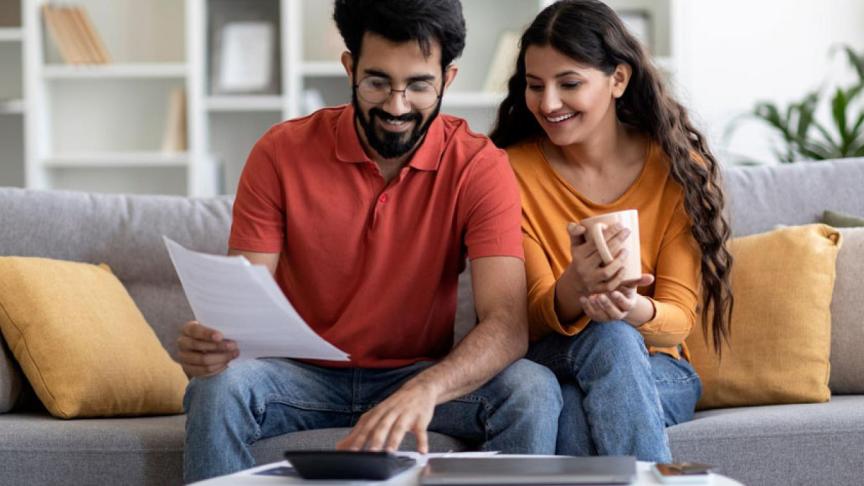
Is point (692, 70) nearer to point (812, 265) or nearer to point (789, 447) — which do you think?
point (812, 265)

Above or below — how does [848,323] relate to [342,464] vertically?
below

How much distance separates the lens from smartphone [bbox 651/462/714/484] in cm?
123

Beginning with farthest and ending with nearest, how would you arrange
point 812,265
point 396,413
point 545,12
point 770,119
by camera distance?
1. point 770,119
2. point 812,265
3. point 545,12
4. point 396,413

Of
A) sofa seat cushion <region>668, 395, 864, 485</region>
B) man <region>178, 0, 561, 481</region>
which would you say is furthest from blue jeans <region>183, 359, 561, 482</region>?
sofa seat cushion <region>668, 395, 864, 485</region>

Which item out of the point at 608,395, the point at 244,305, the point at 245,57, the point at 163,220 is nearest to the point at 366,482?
the point at 244,305

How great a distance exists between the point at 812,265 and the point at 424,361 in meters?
0.84

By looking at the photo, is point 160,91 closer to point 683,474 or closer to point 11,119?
point 11,119

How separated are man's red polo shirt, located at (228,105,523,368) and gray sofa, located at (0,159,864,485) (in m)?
0.20

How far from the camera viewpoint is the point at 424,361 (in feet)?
6.40

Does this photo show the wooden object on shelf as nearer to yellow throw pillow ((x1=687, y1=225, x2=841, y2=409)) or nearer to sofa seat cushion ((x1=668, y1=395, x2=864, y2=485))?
yellow throw pillow ((x1=687, y1=225, x2=841, y2=409))

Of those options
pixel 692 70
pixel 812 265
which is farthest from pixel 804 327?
pixel 692 70

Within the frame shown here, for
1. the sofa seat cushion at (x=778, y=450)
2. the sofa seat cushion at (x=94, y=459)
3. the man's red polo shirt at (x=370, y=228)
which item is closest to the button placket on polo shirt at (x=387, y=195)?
the man's red polo shirt at (x=370, y=228)

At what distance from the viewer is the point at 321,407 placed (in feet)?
6.18

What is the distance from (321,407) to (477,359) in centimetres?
32
